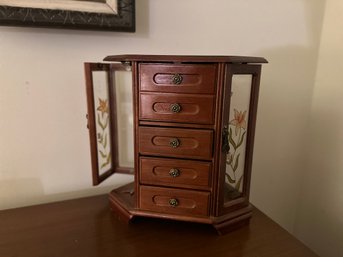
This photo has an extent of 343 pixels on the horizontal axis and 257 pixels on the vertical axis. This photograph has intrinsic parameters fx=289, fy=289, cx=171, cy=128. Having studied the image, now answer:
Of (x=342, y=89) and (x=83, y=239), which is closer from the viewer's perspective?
(x=83, y=239)

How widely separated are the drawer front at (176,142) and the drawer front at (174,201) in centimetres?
9

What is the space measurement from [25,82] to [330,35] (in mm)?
1051

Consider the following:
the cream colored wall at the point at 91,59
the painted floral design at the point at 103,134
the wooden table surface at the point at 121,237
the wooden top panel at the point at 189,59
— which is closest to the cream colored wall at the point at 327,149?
the cream colored wall at the point at 91,59

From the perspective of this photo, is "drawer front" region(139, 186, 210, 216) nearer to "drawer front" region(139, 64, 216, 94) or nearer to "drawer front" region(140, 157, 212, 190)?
"drawer front" region(140, 157, 212, 190)

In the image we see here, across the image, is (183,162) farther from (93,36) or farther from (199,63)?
(93,36)

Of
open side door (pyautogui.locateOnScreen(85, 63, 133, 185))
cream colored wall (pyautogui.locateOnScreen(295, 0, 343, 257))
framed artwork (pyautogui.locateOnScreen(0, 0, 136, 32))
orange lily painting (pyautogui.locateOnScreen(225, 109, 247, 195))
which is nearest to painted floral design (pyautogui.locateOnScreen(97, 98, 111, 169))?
open side door (pyautogui.locateOnScreen(85, 63, 133, 185))

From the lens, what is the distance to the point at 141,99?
69 centimetres

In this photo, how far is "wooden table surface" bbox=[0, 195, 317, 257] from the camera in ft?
2.15

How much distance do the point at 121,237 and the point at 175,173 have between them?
0.67ft

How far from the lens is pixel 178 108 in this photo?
2.22ft

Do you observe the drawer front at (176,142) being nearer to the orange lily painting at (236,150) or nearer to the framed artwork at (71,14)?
the orange lily painting at (236,150)

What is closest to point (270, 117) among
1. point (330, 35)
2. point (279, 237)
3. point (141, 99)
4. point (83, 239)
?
point (330, 35)

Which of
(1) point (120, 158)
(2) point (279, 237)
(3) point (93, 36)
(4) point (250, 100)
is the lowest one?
(2) point (279, 237)

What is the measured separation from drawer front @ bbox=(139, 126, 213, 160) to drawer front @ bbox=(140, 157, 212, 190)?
2cm
